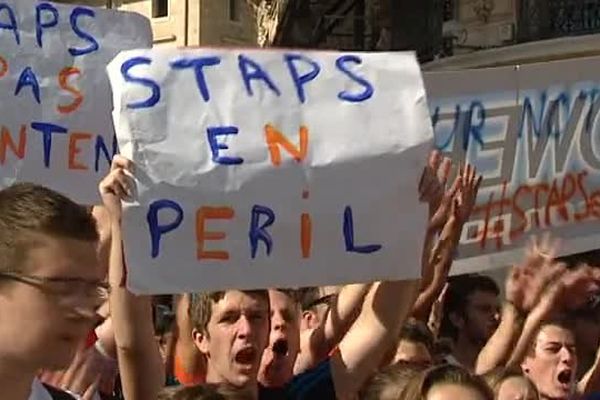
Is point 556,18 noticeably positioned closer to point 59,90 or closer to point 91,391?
point 59,90

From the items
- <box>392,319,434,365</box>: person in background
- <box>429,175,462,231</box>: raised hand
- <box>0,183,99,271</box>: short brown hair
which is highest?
<box>0,183,99,271</box>: short brown hair

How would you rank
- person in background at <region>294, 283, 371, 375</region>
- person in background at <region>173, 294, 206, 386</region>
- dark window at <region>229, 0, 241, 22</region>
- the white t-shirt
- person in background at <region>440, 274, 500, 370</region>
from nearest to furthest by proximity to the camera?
the white t-shirt < person in background at <region>173, 294, 206, 386</region> < person in background at <region>294, 283, 371, 375</region> < person in background at <region>440, 274, 500, 370</region> < dark window at <region>229, 0, 241, 22</region>

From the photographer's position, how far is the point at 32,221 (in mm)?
2068

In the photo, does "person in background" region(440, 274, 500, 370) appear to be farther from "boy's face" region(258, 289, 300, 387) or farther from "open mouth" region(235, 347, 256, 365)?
"open mouth" region(235, 347, 256, 365)

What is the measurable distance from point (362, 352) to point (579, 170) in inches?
64.8

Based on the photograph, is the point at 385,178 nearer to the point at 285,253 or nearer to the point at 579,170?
the point at 285,253

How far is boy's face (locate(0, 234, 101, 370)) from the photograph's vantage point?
2.04 metres

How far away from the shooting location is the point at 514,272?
4.10 meters

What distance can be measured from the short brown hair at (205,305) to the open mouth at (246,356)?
129 millimetres

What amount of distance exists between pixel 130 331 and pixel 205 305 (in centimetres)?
42

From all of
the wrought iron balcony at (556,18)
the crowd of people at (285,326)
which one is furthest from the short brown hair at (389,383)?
the wrought iron balcony at (556,18)

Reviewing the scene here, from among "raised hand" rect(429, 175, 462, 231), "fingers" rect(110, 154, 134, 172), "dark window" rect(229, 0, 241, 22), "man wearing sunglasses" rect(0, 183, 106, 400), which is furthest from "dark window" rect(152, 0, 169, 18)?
"man wearing sunglasses" rect(0, 183, 106, 400)

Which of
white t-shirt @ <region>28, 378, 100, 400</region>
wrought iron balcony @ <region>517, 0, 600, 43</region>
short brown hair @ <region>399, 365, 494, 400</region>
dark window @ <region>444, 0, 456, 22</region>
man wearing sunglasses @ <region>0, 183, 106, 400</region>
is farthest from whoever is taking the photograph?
dark window @ <region>444, 0, 456, 22</region>

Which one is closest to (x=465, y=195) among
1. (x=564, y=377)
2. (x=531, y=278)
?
(x=531, y=278)
